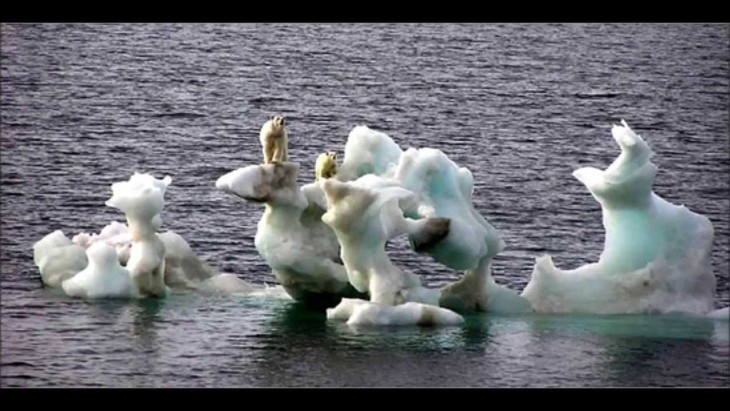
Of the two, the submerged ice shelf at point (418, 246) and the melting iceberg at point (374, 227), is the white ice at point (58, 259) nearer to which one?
the submerged ice shelf at point (418, 246)

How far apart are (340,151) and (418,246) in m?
17.8

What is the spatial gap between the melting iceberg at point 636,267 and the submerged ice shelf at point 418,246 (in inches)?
0.6

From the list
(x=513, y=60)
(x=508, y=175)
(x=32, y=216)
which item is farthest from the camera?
(x=513, y=60)

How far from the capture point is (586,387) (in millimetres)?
30516

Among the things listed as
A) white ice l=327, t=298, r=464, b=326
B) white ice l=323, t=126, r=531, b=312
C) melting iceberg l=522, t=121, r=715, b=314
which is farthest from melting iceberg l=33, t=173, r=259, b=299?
melting iceberg l=522, t=121, r=715, b=314

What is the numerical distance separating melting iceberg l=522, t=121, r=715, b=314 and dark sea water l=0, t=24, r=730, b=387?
20.5 inches

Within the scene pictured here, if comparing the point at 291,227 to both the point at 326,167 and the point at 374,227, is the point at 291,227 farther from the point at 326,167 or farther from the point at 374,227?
the point at 374,227

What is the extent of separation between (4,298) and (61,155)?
1413cm

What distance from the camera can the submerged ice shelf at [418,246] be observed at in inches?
1312

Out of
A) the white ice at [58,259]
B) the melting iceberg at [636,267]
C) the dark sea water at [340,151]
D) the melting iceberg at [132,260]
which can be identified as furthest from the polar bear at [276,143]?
the melting iceberg at [636,267]

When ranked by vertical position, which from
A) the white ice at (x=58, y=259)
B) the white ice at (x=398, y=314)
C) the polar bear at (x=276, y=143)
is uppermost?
the polar bear at (x=276, y=143)

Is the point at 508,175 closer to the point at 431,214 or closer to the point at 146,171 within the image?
the point at 146,171

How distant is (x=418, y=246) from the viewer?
3372 cm

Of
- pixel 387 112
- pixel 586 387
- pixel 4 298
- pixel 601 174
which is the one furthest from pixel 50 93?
pixel 586 387
